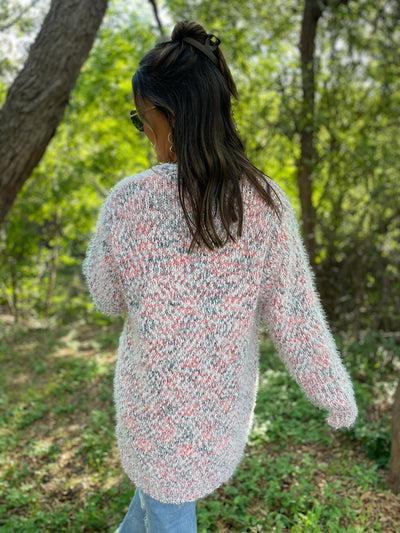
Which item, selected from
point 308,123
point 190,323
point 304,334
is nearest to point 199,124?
point 190,323

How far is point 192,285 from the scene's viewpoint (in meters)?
1.27

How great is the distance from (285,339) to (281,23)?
16.9 ft

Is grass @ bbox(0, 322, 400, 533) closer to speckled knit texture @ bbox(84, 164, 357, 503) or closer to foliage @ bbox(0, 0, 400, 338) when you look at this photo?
speckled knit texture @ bbox(84, 164, 357, 503)

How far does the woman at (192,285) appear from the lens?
1.21 metres

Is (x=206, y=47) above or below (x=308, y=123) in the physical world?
below

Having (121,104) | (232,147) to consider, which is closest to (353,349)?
(232,147)

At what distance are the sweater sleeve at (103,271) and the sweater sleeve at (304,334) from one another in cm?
43

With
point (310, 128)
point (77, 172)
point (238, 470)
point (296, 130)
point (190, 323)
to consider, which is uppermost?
point (296, 130)

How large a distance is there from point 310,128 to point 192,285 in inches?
161

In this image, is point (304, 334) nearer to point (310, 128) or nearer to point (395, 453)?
point (395, 453)

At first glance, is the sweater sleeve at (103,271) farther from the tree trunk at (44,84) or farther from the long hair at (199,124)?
the tree trunk at (44,84)

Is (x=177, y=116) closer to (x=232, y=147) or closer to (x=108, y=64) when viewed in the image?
(x=232, y=147)

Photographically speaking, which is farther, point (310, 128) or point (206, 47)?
point (310, 128)

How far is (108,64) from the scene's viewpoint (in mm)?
6113
